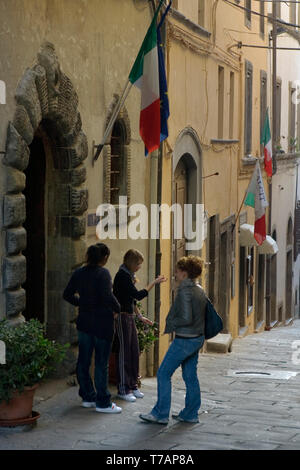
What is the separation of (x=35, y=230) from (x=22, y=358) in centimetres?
292

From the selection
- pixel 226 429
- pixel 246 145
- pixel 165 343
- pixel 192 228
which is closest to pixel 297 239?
pixel 246 145

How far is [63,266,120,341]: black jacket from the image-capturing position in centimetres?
961

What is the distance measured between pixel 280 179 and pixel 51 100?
1948 centimetres

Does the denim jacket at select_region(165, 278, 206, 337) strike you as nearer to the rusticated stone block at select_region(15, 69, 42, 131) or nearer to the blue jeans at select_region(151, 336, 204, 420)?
the blue jeans at select_region(151, 336, 204, 420)

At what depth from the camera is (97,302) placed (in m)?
9.62

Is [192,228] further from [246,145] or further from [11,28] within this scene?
[11,28]

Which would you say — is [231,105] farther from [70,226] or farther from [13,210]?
[13,210]

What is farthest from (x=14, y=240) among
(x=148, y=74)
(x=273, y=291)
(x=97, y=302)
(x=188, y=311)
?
(x=273, y=291)

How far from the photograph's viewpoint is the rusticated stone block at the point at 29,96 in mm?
9477

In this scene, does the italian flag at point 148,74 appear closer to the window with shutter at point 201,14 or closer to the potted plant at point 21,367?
the potted plant at point 21,367

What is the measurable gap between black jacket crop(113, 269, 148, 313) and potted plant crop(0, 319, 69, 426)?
76.4 inches

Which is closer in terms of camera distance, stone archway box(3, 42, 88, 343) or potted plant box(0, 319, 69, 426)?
potted plant box(0, 319, 69, 426)

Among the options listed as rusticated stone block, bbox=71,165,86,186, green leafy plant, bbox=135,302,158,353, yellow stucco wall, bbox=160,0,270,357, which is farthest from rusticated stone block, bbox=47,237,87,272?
yellow stucco wall, bbox=160,0,270,357

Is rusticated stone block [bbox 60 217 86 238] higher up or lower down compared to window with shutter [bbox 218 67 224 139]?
lower down
